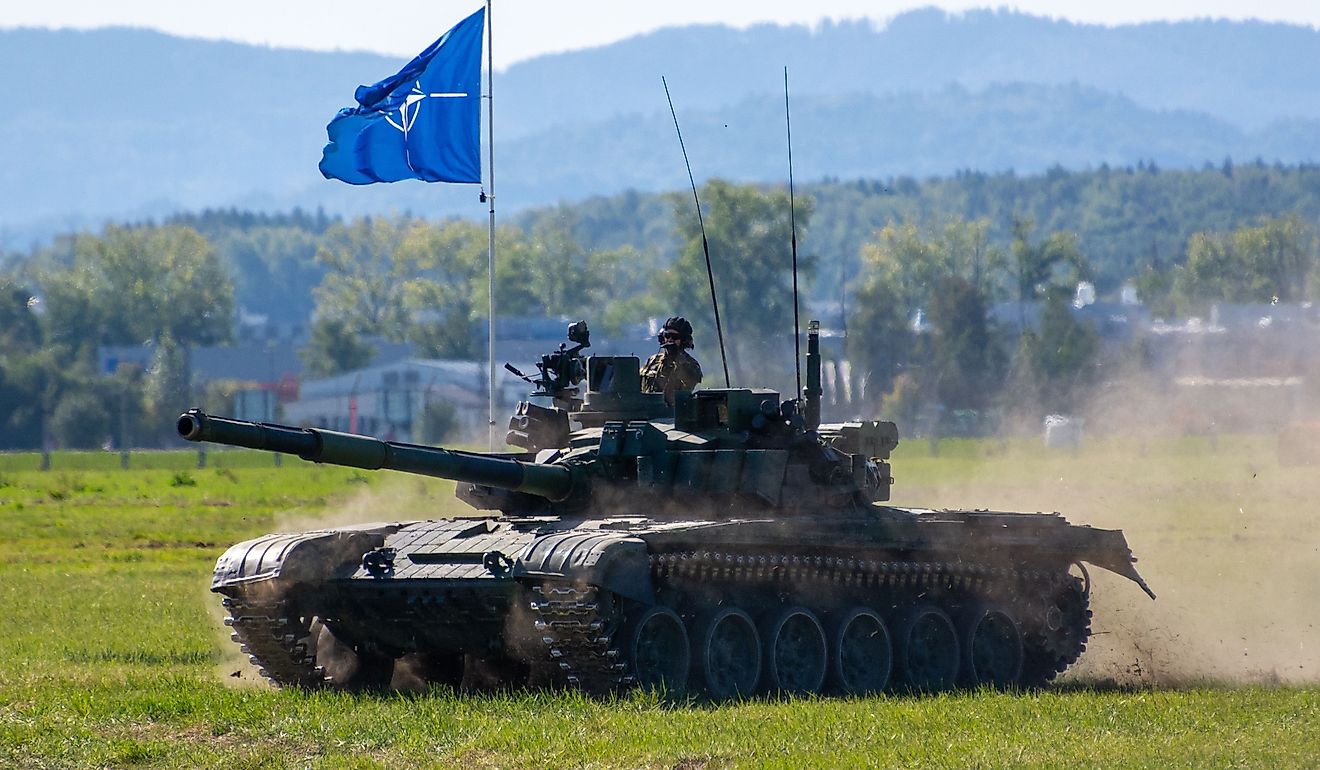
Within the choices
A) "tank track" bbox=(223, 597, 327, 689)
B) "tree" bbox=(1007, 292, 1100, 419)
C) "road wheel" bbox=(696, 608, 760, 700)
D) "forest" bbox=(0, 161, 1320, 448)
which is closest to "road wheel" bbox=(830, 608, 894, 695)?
"road wheel" bbox=(696, 608, 760, 700)

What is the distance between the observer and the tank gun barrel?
1569 cm

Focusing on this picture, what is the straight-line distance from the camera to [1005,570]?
68.2 ft

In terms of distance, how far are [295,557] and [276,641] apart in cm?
91

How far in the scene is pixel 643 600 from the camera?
1670cm

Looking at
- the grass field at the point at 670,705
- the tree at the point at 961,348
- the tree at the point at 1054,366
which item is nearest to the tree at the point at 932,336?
the tree at the point at 961,348

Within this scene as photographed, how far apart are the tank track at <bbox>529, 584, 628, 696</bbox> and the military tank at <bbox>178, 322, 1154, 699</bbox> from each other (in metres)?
0.02

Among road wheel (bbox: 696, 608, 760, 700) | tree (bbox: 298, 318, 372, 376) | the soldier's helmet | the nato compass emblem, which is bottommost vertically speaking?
road wheel (bbox: 696, 608, 760, 700)

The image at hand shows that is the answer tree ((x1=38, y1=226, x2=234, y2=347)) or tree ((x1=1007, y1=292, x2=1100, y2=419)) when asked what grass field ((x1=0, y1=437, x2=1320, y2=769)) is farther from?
tree ((x1=38, y1=226, x2=234, y2=347))

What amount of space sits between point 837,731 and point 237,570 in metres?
5.76

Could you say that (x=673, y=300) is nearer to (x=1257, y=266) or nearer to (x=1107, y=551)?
(x=1257, y=266)

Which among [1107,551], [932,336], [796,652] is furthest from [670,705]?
[932,336]

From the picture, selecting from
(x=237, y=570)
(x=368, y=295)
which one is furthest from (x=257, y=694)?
(x=368, y=295)

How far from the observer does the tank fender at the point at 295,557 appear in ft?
57.5

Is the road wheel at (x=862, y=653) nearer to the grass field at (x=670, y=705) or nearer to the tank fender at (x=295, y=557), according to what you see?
the grass field at (x=670, y=705)
